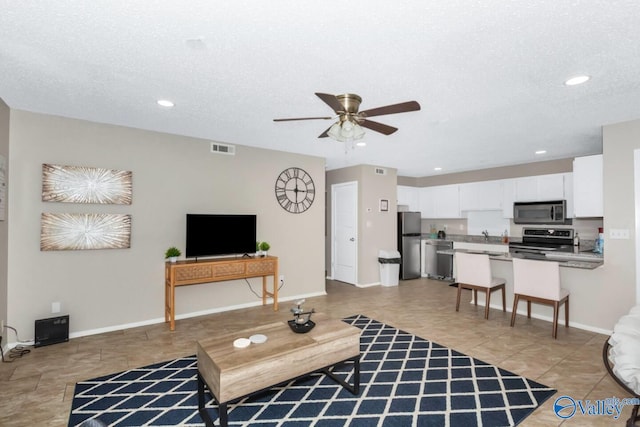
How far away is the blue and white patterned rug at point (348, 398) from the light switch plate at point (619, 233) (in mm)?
2255

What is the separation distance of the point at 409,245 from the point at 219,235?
14.5 ft

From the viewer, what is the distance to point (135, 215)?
4.02m

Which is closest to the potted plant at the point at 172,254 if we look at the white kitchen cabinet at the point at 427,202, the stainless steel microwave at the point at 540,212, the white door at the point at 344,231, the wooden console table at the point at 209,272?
the wooden console table at the point at 209,272

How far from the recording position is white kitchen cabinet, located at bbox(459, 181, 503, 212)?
21.9 feet

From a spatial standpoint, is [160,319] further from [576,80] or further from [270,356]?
[576,80]

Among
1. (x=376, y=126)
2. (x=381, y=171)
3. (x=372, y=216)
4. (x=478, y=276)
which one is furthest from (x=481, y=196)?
(x=376, y=126)

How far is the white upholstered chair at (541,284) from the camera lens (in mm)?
3725

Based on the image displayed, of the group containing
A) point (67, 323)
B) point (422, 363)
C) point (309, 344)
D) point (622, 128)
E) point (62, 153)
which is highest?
point (622, 128)

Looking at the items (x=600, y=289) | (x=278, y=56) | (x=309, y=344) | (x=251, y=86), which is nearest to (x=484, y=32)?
(x=278, y=56)

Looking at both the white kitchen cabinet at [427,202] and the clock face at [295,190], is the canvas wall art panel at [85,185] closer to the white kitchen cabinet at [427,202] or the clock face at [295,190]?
the clock face at [295,190]

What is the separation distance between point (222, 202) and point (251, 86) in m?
2.32

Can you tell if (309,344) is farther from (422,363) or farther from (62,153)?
(62,153)

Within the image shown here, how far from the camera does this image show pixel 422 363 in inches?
119

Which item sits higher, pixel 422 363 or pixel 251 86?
pixel 251 86
